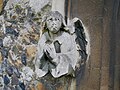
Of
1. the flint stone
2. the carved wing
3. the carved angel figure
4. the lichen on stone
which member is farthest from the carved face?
the flint stone

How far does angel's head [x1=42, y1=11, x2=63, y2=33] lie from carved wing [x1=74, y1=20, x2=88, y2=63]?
0.12 m

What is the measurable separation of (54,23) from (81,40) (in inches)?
8.4

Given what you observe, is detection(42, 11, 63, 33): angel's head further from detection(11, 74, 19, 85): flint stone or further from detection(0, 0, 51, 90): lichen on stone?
detection(11, 74, 19, 85): flint stone

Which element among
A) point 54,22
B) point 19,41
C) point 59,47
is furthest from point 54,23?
point 19,41

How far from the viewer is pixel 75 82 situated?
2.66 m

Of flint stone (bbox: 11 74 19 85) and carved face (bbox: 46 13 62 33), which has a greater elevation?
carved face (bbox: 46 13 62 33)

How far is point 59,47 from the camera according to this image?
106 inches

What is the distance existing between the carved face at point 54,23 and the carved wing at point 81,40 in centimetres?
12

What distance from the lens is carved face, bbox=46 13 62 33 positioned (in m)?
2.65

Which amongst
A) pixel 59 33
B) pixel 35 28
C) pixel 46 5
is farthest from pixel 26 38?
pixel 59 33

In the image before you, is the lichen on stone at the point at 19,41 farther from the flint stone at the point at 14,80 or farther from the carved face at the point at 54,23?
the carved face at the point at 54,23

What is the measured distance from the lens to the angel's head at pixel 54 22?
2654 mm

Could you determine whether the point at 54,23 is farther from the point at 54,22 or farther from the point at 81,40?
the point at 81,40

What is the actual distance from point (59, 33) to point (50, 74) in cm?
26
